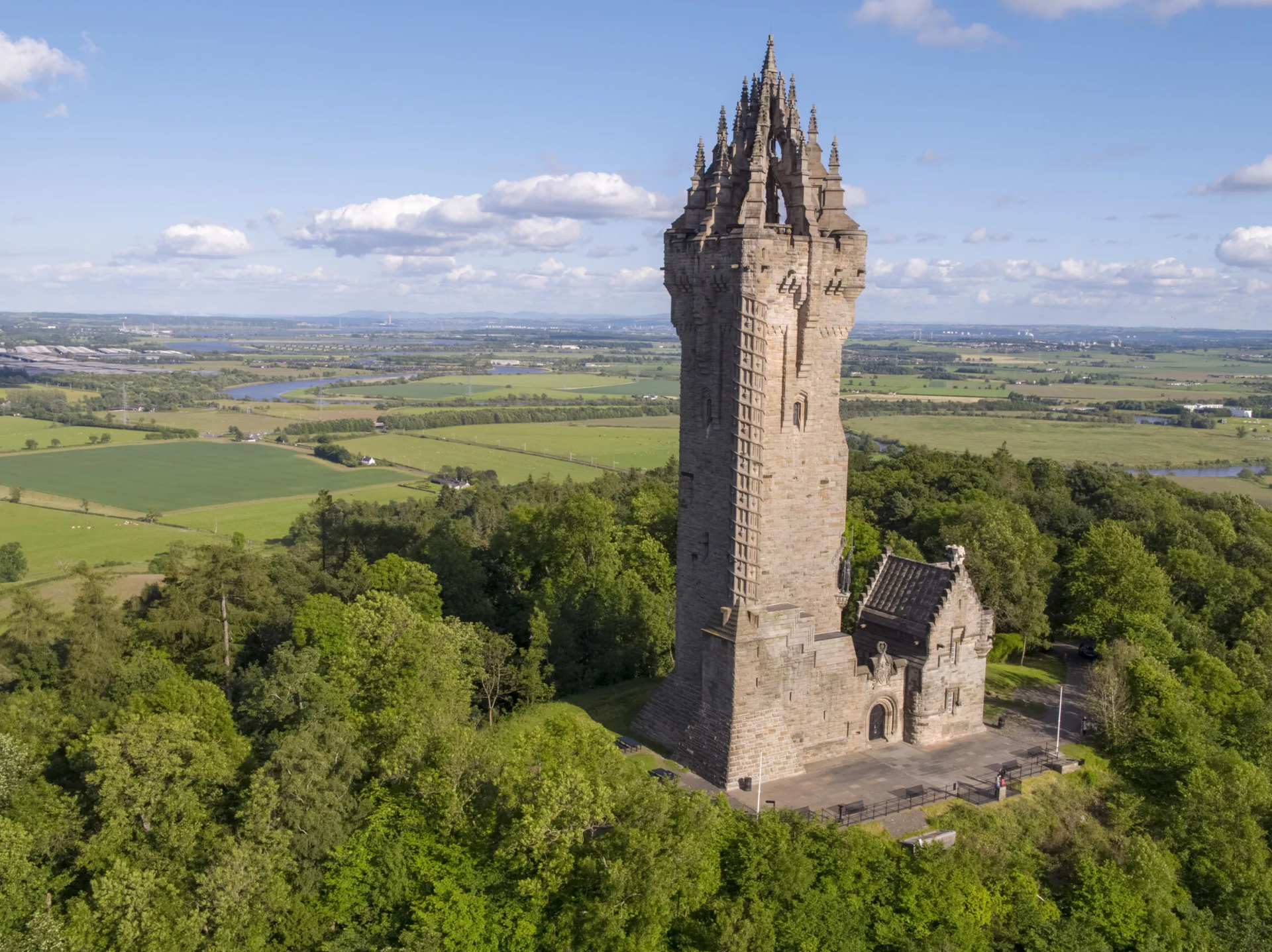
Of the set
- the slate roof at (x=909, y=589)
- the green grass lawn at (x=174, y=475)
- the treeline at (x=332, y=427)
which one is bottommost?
the green grass lawn at (x=174, y=475)

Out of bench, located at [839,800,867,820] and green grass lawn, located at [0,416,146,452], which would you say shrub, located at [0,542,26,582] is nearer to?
green grass lawn, located at [0,416,146,452]

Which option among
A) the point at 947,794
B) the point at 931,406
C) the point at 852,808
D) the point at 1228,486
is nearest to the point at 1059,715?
the point at 947,794

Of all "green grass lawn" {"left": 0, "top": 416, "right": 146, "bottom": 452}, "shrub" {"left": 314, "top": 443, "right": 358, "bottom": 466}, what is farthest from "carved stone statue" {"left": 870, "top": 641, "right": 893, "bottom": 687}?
"green grass lawn" {"left": 0, "top": 416, "right": 146, "bottom": 452}

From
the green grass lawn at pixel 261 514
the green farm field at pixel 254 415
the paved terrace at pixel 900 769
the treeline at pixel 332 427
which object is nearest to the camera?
the paved terrace at pixel 900 769

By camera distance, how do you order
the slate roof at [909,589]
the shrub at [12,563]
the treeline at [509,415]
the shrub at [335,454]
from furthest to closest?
the treeline at [509,415], the shrub at [335,454], the shrub at [12,563], the slate roof at [909,589]

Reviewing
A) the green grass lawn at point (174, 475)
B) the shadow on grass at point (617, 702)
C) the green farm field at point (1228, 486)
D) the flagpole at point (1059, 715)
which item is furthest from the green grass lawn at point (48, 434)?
the green farm field at point (1228, 486)

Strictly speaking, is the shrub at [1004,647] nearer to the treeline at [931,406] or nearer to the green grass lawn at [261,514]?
the green grass lawn at [261,514]

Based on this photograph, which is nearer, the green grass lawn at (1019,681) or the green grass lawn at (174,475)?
the green grass lawn at (1019,681)
